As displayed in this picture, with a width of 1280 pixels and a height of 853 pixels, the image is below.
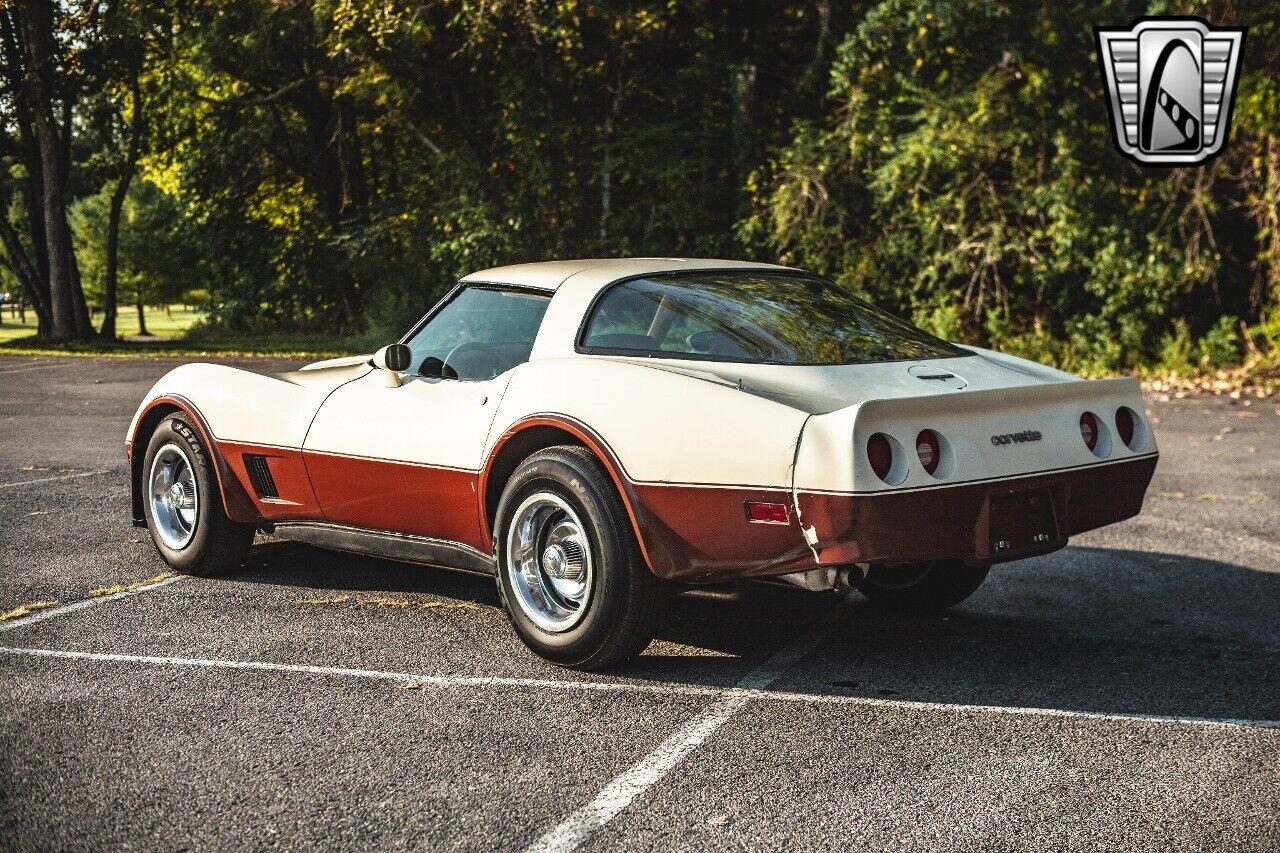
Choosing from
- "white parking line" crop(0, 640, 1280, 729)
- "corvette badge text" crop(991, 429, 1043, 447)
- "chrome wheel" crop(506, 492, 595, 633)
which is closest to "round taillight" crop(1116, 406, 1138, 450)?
"corvette badge text" crop(991, 429, 1043, 447)

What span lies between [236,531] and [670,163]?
15700 mm

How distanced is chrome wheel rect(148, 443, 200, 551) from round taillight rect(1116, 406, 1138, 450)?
13.2 ft

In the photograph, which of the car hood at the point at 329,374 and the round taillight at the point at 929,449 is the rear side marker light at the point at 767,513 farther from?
the car hood at the point at 329,374

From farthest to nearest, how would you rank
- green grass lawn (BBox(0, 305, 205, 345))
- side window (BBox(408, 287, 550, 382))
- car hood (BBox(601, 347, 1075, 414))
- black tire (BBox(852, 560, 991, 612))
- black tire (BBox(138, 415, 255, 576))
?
green grass lawn (BBox(0, 305, 205, 345)) → black tire (BBox(138, 415, 255, 576)) → black tire (BBox(852, 560, 991, 612)) → side window (BBox(408, 287, 550, 382)) → car hood (BBox(601, 347, 1075, 414))

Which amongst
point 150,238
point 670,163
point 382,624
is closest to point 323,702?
point 382,624

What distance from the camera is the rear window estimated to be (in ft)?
16.6

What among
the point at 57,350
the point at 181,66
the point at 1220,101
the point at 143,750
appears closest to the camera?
the point at 143,750

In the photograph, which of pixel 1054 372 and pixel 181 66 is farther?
pixel 181 66

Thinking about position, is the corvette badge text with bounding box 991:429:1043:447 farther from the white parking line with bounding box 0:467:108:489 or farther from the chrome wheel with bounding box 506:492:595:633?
the white parking line with bounding box 0:467:108:489

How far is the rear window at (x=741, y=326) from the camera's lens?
505 cm

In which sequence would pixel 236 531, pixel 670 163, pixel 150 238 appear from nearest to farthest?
pixel 236 531 < pixel 670 163 < pixel 150 238

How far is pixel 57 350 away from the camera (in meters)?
26.0

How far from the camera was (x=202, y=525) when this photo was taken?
6.39 metres

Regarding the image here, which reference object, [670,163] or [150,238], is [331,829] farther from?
[150,238]
